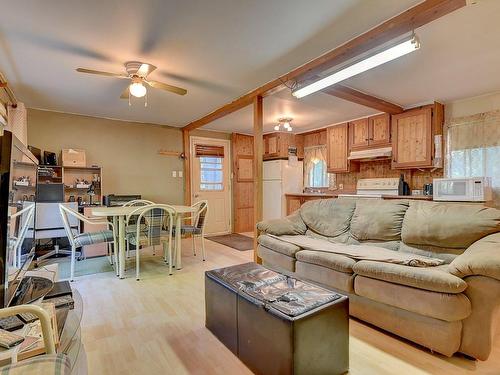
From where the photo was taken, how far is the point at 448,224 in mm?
2340

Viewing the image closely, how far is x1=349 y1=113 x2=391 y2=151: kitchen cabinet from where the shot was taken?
4734mm

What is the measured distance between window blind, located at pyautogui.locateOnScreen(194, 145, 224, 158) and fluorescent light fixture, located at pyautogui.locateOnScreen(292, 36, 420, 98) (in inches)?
130

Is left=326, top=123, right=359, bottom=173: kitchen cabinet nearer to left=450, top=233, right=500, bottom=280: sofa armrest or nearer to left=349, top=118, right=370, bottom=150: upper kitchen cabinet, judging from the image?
left=349, top=118, right=370, bottom=150: upper kitchen cabinet

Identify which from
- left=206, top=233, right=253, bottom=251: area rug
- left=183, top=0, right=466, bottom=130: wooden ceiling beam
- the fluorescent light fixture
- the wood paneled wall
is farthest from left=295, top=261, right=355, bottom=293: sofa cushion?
the wood paneled wall

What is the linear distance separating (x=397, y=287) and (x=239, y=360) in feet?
3.88

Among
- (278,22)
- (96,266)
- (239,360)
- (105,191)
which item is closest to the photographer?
(239,360)

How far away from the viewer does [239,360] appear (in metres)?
1.76

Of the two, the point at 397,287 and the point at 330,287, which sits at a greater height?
the point at 397,287

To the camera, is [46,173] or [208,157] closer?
[46,173]

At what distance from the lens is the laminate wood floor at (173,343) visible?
1.68 meters

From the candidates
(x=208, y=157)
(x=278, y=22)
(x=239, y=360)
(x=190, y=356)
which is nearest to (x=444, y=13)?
(x=278, y=22)

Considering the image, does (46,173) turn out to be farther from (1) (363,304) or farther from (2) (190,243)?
(1) (363,304)

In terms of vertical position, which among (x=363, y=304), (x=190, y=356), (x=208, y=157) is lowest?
(x=190, y=356)

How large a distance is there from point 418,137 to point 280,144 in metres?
2.78
